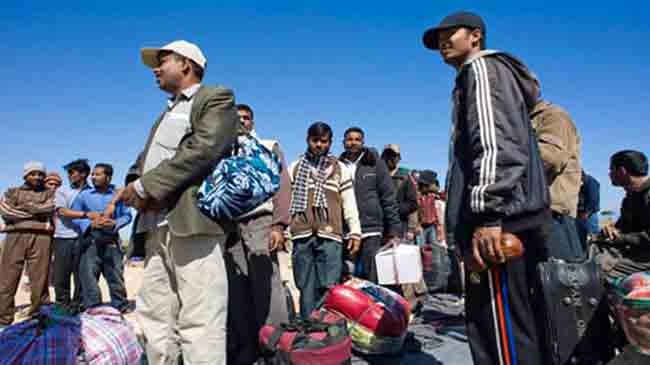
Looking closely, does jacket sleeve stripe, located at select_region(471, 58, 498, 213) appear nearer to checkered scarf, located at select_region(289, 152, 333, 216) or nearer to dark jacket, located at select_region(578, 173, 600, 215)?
checkered scarf, located at select_region(289, 152, 333, 216)

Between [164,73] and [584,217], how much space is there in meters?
7.61

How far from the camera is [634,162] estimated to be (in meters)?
4.52

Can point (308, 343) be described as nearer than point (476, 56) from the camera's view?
No

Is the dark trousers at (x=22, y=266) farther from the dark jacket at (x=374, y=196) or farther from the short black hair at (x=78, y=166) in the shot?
the dark jacket at (x=374, y=196)

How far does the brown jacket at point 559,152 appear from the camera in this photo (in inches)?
112

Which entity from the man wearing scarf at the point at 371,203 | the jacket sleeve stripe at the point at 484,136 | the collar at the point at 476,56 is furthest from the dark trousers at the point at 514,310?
the man wearing scarf at the point at 371,203

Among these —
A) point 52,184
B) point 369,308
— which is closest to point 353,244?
point 369,308

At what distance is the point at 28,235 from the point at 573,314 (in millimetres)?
6715

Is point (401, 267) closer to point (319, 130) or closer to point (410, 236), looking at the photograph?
point (319, 130)

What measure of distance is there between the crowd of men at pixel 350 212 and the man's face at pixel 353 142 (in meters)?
0.02

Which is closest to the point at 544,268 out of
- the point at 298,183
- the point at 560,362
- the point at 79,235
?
the point at 560,362

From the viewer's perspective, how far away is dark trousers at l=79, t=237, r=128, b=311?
20.2 feet

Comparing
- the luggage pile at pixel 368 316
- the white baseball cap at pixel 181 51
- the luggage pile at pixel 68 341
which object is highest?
the white baseball cap at pixel 181 51

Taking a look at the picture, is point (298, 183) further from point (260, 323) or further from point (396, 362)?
point (396, 362)
